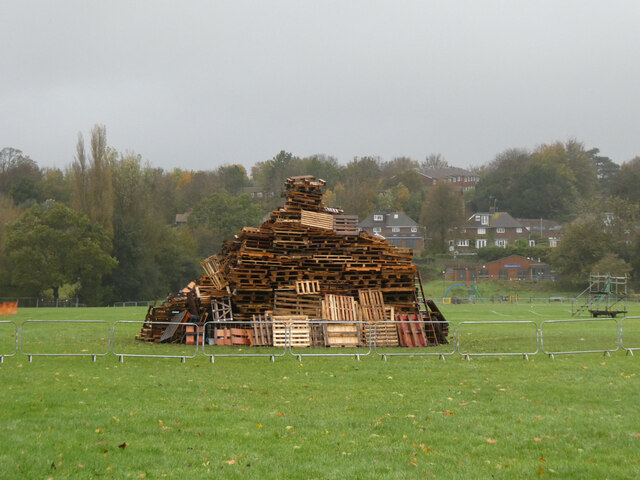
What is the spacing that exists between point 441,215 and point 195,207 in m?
37.3

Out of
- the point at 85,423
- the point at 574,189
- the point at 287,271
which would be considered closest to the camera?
the point at 85,423

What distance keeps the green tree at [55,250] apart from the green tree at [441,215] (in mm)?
55213

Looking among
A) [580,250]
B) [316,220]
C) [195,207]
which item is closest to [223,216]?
[195,207]

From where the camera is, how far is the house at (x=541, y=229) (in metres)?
116

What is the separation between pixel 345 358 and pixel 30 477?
12.9 metres

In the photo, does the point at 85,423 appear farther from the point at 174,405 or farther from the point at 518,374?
the point at 518,374

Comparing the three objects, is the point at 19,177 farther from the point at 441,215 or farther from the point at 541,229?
the point at 541,229

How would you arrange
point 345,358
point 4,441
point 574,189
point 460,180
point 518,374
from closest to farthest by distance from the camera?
point 4,441
point 518,374
point 345,358
point 574,189
point 460,180

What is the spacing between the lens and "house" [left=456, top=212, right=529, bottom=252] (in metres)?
117

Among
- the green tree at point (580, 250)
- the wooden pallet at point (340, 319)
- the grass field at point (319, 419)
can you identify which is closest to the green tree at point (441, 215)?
the green tree at point (580, 250)

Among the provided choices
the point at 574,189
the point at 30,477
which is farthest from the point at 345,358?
the point at 574,189

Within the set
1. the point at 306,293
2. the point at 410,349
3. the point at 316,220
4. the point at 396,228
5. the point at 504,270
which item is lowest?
the point at 410,349

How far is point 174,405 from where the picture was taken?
40.5 ft

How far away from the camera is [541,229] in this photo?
392 feet
